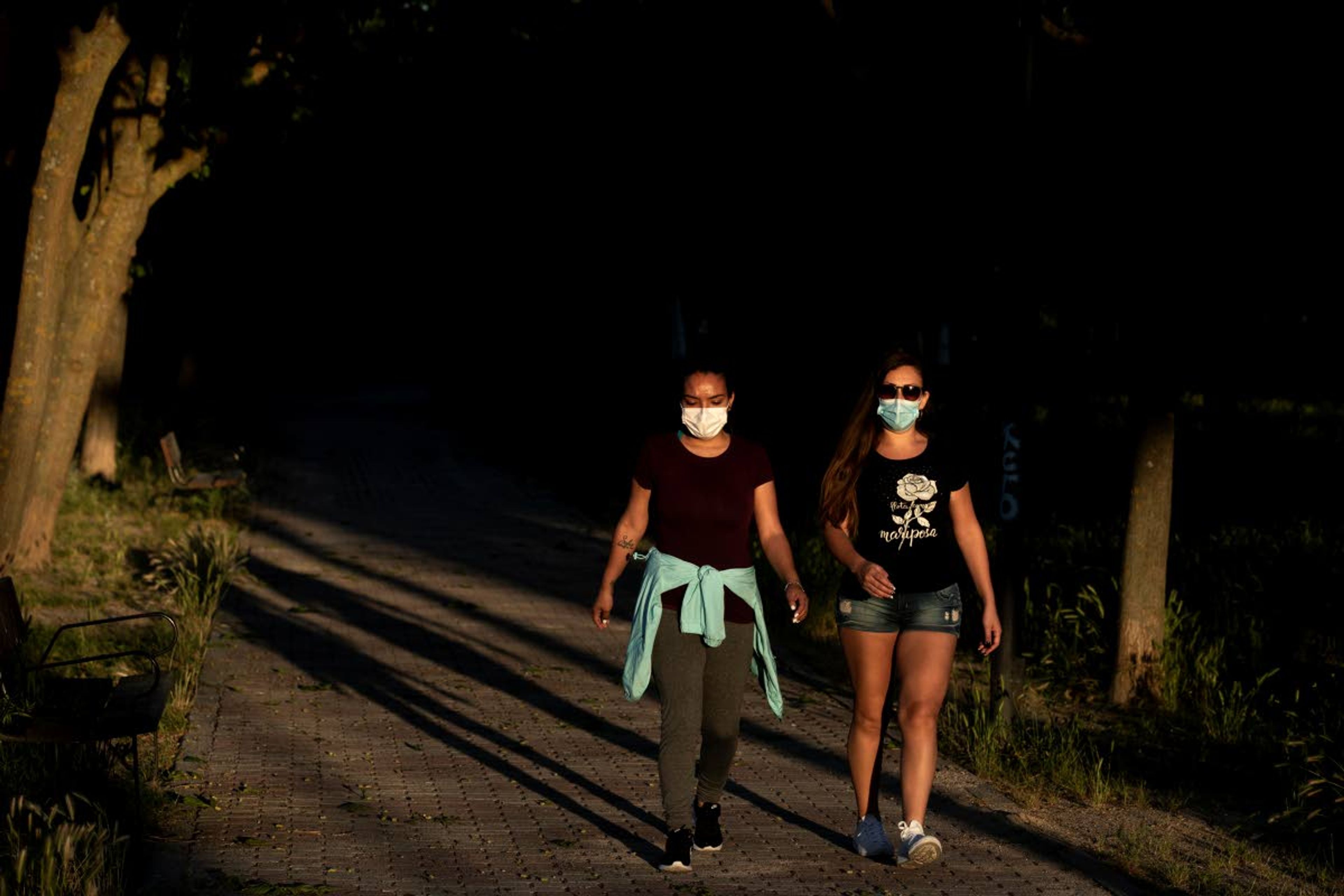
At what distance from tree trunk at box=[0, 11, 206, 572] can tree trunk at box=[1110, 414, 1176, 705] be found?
7952mm

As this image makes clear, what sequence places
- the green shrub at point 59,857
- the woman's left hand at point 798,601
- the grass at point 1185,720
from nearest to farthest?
the green shrub at point 59,857 → the woman's left hand at point 798,601 → the grass at point 1185,720

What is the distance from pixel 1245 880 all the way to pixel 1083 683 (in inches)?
154

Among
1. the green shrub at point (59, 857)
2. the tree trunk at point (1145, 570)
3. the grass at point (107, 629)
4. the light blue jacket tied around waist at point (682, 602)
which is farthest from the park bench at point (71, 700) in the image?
the tree trunk at point (1145, 570)

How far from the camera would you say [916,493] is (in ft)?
22.1

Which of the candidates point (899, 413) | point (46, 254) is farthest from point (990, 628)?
point (46, 254)

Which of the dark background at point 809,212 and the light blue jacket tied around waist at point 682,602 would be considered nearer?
the light blue jacket tied around waist at point 682,602

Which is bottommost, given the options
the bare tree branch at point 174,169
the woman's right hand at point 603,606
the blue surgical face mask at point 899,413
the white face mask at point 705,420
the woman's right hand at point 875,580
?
the woman's right hand at point 603,606

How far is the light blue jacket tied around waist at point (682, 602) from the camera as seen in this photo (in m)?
6.71

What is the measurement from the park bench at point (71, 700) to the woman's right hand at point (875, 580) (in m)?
2.82

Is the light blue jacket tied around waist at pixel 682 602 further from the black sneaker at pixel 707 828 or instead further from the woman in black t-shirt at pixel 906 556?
the black sneaker at pixel 707 828

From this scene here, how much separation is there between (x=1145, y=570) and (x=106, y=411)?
584 inches

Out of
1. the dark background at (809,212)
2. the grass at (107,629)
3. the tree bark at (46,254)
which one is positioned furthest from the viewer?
the tree bark at (46,254)

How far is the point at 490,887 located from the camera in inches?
256

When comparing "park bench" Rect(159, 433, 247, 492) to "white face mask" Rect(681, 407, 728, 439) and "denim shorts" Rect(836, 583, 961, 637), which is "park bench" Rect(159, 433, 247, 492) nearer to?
"white face mask" Rect(681, 407, 728, 439)
